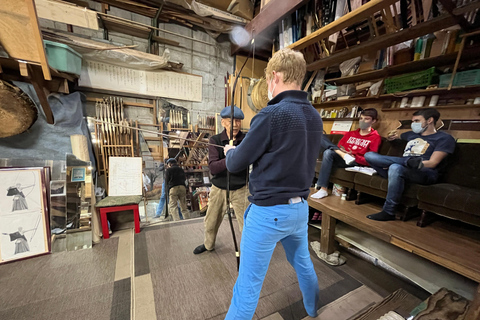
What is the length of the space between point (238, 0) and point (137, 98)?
1.95 metres

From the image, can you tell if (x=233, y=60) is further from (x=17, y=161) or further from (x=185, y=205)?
(x=17, y=161)

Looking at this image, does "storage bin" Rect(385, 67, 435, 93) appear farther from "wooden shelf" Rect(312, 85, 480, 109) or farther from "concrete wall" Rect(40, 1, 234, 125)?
"concrete wall" Rect(40, 1, 234, 125)

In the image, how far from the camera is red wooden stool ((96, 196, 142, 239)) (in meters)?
2.02

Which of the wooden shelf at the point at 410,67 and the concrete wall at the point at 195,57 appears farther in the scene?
the concrete wall at the point at 195,57

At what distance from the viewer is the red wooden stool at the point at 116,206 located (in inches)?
79.6

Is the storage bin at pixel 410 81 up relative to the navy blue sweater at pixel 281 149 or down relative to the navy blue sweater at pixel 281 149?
up

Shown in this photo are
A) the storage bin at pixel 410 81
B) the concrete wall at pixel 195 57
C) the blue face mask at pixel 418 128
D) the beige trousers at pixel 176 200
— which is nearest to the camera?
the blue face mask at pixel 418 128

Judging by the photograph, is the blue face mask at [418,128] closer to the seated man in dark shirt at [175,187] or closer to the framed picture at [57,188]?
the seated man in dark shirt at [175,187]

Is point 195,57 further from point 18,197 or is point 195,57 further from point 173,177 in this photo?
point 18,197

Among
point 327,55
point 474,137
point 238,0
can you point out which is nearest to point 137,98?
point 238,0

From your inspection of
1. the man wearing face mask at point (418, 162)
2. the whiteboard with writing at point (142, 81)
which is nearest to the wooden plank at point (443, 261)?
the man wearing face mask at point (418, 162)

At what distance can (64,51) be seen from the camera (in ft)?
5.80

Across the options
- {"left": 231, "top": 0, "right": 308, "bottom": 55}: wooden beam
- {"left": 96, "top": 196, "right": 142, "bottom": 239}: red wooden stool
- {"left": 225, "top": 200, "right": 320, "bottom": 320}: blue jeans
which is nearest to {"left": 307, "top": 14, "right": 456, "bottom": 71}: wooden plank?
{"left": 231, "top": 0, "right": 308, "bottom": 55}: wooden beam

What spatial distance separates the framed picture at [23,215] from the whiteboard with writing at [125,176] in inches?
23.1
